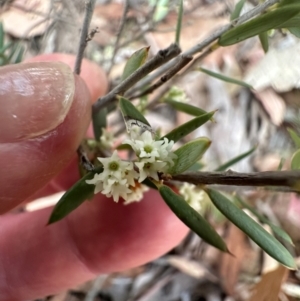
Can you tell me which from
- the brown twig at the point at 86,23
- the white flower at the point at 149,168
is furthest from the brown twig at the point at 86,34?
the white flower at the point at 149,168

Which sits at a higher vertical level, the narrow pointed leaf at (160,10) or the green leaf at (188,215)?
the narrow pointed leaf at (160,10)

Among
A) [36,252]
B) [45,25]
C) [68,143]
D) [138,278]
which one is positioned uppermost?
[45,25]

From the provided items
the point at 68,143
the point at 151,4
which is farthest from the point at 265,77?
the point at 68,143

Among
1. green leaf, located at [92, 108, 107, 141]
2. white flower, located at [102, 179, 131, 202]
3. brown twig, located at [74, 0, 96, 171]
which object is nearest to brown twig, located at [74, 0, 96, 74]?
brown twig, located at [74, 0, 96, 171]

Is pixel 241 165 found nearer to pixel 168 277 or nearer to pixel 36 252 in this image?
pixel 168 277

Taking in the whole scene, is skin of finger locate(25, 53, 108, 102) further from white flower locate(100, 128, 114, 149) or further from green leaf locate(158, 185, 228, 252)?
green leaf locate(158, 185, 228, 252)

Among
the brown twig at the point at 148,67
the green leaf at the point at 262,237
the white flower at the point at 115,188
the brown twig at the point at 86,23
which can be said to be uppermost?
the brown twig at the point at 86,23

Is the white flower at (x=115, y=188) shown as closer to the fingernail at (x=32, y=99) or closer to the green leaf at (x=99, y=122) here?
the fingernail at (x=32, y=99)
